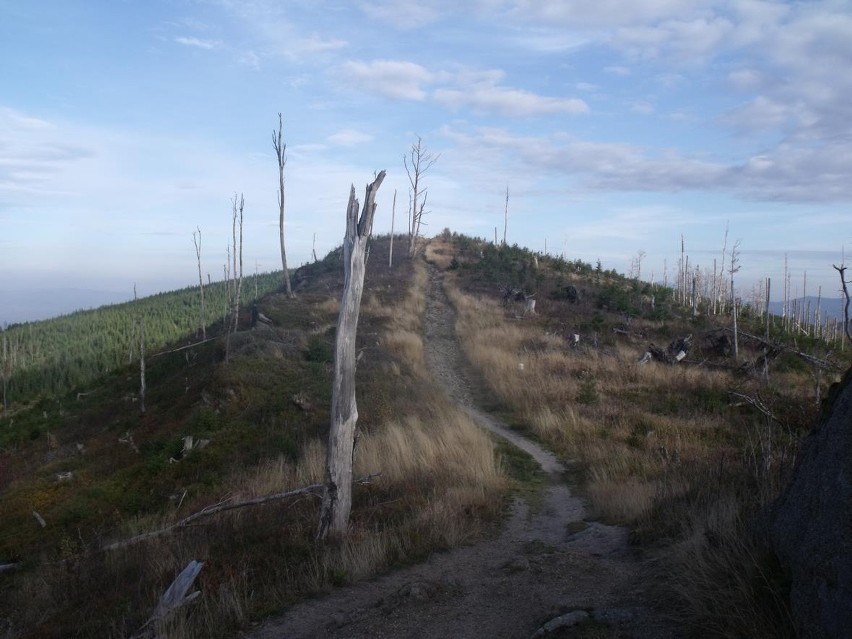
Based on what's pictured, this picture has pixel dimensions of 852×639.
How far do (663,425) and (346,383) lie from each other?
7353mm

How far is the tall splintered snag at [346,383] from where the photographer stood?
23.8 ft

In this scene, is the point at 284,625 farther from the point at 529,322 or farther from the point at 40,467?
the point at 529,322

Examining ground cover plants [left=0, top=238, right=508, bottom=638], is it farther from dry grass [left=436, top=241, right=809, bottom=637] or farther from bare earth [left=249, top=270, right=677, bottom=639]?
dry grass [left=436, top=241, right=809, bottom=637]

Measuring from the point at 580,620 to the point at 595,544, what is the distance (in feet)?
7.57

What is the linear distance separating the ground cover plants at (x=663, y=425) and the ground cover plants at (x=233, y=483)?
1985mm

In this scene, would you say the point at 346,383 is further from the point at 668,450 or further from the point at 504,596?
the point at 668,450

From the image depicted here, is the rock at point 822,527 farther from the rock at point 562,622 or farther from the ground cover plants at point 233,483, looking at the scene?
the ground cover plants at point 233,483

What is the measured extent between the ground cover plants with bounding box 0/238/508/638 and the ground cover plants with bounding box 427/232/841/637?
6.51ft

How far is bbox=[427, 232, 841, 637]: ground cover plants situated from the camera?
4039mm

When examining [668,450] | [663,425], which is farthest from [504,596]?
[663,425]

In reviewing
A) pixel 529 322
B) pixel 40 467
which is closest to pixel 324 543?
pixel 40 467

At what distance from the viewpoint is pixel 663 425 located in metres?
12.1

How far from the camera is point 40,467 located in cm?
1741

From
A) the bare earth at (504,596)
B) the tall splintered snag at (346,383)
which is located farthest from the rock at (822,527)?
the tall splintered snag at (346,383)
